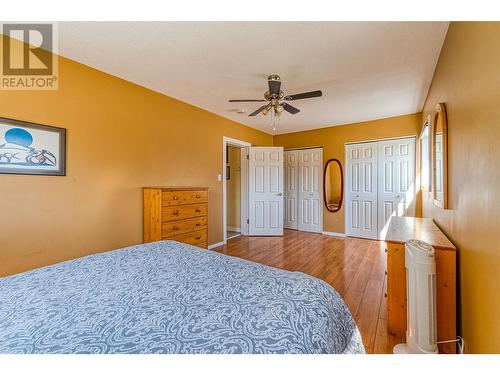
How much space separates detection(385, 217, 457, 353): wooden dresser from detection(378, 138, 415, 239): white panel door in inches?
91.0

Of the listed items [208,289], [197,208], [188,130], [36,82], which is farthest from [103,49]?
[208,289]

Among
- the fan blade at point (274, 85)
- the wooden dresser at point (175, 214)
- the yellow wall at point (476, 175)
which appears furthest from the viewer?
the wooden dresser at point (175, 214)

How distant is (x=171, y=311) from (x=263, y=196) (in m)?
4.31

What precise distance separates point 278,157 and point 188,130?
226 centimetres

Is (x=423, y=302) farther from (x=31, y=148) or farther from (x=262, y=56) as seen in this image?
(x=31, y=148)

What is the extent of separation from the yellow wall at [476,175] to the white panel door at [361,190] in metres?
3.04

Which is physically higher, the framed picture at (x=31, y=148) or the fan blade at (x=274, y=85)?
the fan blade at (x=274, y=85)

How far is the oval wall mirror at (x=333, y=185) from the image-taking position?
5.09 meters

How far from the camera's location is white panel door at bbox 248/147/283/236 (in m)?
5.10

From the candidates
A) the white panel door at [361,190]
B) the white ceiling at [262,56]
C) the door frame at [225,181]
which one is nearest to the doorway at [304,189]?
the white panel door at [361,190]

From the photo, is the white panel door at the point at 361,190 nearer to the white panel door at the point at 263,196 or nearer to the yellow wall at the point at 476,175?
the white panel door at the point at 263,196

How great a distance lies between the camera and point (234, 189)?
5832 mm

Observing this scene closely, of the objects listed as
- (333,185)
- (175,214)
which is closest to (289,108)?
(175,214)

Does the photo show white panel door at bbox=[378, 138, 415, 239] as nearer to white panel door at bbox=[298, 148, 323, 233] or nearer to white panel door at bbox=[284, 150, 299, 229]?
white panel door at bbox=[298, 148, 323, 233]
